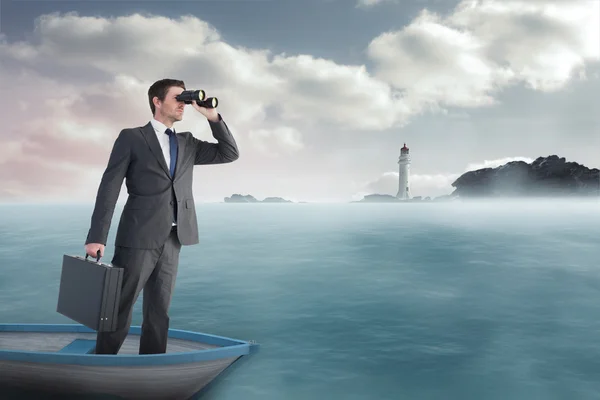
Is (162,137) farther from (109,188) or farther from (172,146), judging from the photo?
(109,188)

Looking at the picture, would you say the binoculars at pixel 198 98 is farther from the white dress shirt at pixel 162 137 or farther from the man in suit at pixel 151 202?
the white dress shirt at pixel 162 137

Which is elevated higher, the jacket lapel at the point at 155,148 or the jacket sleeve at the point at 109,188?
the jacket lapel at the point at 155,148

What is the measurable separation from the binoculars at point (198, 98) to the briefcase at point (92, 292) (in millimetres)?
1615

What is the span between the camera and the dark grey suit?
15.2 feet

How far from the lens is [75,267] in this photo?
471cm

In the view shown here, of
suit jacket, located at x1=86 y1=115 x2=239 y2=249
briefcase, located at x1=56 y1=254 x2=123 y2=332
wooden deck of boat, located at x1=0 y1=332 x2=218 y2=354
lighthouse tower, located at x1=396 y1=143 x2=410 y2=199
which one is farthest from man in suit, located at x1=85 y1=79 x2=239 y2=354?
lighthouse tower, located at x1=396 y1=143 x2=410 y2=199

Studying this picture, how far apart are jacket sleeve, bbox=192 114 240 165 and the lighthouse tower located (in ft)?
337

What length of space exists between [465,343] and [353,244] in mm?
29346

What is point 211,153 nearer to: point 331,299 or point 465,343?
point 465,343

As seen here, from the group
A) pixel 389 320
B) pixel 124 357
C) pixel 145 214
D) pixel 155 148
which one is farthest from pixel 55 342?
pixel 389 320

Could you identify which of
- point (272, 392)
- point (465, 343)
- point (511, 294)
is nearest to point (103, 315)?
point (272, 392)

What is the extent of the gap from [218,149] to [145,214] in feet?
3.14

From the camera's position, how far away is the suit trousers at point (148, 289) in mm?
4676

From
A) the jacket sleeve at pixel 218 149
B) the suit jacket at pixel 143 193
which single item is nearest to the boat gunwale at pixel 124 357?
the suit jacket at pixel 143 193
